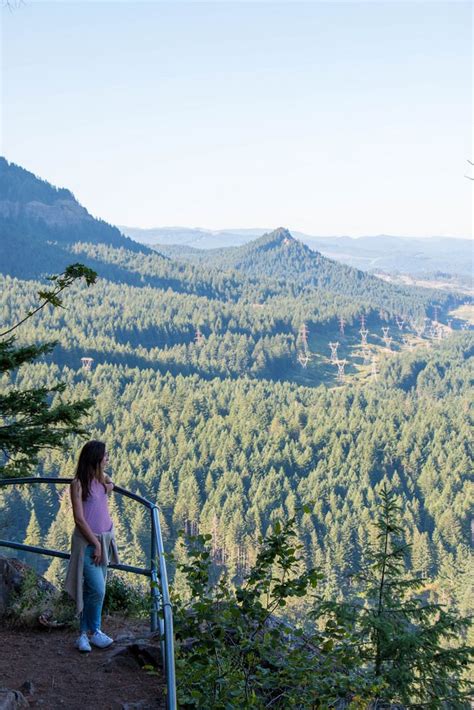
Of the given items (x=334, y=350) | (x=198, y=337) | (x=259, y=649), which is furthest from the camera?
(x=334, y=350)

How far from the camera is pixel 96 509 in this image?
208 inches

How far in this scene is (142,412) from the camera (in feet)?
352

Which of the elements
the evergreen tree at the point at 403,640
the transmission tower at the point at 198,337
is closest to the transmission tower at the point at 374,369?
the transmission tower at the point at 198,337

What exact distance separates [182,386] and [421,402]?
44026 millimetres

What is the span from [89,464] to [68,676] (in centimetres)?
142

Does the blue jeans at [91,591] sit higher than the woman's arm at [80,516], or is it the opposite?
the woman's arm at [80,516]

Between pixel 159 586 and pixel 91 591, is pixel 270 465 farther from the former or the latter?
pixel 159 586

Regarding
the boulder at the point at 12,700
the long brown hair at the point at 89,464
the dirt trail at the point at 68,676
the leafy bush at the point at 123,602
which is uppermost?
the long brown hair at the point at 89,464

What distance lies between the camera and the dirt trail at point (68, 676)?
14.6 ft

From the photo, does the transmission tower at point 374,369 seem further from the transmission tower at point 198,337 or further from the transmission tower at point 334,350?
the transmission tower at point 198,337

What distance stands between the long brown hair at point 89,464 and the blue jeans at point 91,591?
0.47 metres

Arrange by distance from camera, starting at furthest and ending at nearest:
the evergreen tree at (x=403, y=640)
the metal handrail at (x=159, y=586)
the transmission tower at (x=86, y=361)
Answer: the transmission tower at (x=86, y=361) → the evergreen tree at (x=403, y=640) → the metal handrail at (x=159, y=586)

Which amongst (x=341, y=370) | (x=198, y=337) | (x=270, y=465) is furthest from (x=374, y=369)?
(x=270, y=465)

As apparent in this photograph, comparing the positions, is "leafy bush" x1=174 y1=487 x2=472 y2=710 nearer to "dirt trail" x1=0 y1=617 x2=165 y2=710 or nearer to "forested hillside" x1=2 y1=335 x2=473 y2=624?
"dirt trail" x1=0 y1=617 x2=165 y2=710
